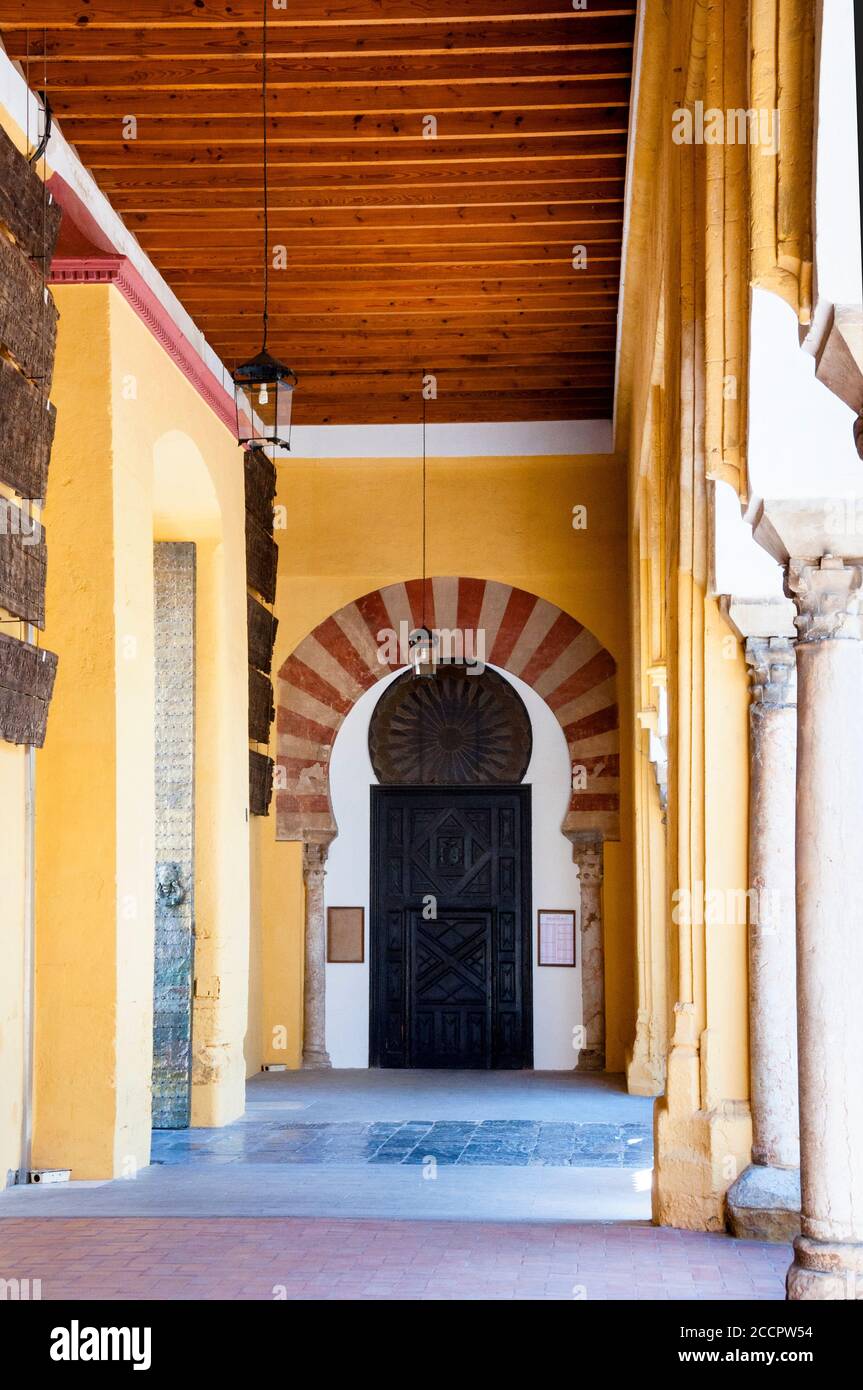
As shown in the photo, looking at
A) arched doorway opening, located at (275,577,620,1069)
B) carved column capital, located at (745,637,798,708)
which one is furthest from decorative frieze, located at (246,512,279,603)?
carved column capital, located at (745,637,798,708)

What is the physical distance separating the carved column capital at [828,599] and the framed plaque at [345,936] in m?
7.91

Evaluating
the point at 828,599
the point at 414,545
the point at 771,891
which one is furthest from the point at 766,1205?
the point at 414,545

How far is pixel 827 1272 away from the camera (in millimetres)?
3584

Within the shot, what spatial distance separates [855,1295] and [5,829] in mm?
3901

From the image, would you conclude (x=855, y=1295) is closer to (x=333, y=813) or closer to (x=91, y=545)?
(x=91, y=545)

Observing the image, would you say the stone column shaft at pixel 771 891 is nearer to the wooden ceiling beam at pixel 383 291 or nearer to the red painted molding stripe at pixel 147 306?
the red painted molding stripe at pixel 147 306

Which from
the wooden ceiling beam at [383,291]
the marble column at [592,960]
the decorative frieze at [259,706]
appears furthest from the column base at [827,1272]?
the marble column at [592,960]

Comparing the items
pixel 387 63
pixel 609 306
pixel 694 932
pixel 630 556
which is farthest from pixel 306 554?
pixel 694 932

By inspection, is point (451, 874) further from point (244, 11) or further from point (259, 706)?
point (244, 11)

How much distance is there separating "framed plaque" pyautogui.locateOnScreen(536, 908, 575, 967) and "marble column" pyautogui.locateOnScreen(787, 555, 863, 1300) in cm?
748

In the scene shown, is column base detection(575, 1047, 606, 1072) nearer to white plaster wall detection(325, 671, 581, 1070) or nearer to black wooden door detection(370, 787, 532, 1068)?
white plaster wall detection(325, 671, 581, 1070)

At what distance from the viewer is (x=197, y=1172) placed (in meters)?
6.93

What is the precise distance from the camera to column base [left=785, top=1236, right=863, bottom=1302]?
3.54m

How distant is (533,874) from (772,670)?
6.34m
